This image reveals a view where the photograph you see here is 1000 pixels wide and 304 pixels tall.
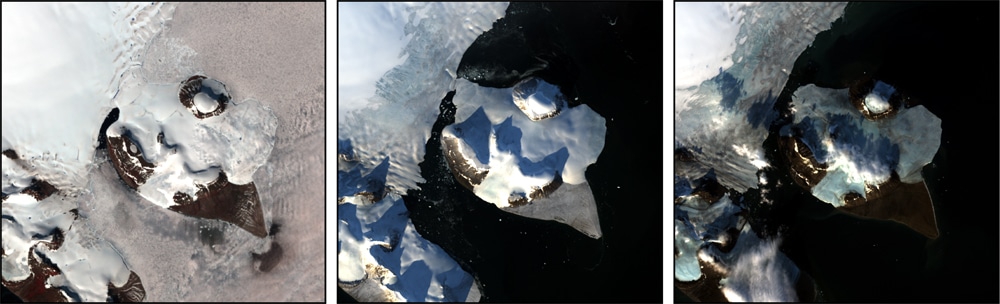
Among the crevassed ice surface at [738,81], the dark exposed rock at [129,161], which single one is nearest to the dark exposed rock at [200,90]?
the dark exposed rock at [129,161]

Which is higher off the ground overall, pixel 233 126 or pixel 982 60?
pixel 982 60

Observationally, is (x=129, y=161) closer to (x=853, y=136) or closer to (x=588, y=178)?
(x=588, y=178)

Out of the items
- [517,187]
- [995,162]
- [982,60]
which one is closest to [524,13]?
[517,187]

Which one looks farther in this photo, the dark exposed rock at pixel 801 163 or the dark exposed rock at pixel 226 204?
the dark exposed rock at pixel 226 204

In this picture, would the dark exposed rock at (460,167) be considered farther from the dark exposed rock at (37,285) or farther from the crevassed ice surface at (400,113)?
the dark exposed rock at (37,285)

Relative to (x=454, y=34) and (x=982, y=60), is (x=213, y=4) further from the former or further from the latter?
(x=982, y=60)

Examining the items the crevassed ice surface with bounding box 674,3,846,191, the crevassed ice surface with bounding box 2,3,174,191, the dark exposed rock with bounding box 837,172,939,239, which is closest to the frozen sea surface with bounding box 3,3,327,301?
the crevassed ice surface with bounding box 2,3,174,191

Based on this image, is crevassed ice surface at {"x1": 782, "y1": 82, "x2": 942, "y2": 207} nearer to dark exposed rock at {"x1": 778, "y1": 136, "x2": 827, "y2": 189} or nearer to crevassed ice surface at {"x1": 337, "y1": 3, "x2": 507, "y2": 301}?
dark exposed rock at {"x1": 778, "y1": 136, "x2": 827, "y2": 189}
